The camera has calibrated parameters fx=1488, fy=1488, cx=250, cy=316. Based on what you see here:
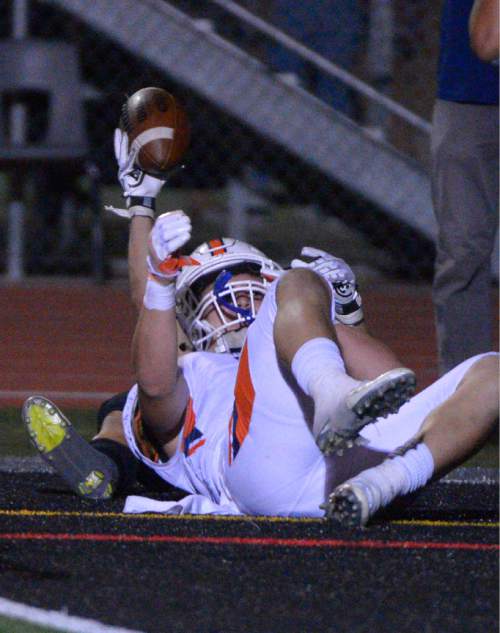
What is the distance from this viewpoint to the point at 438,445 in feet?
10.8

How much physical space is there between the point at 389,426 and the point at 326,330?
36 centimetres

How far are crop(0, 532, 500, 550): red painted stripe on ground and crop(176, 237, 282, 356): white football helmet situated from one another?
2.77ft

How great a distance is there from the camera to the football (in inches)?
159

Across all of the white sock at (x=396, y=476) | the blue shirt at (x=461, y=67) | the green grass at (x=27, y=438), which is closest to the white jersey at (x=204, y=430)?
the white sock at (x=396, y=476)

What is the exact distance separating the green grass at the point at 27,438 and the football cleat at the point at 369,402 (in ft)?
5.94

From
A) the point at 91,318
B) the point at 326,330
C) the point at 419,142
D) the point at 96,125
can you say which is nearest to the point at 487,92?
the point at 326,330

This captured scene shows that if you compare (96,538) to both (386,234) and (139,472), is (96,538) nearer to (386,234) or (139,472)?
(139,472)

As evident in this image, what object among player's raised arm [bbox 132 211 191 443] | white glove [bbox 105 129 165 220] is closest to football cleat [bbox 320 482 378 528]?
player's raised arm [bbox 132 211 191 443]

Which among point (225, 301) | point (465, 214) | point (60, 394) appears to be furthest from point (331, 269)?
point (60, 394)

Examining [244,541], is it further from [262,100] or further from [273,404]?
[262,100]

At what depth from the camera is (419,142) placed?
11.4 metres

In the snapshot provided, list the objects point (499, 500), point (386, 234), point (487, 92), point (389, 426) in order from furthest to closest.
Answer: point (386, 234) → point (487, 92) → point (499, 500) → point (389, 426)

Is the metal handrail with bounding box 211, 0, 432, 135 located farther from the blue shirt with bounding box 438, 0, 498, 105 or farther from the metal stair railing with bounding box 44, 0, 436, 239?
the blue shirt with bounding box 438, 0, 498, 105

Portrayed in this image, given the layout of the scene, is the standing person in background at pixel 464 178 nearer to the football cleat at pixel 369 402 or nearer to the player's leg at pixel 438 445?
the player's leg at pixel 438 445
